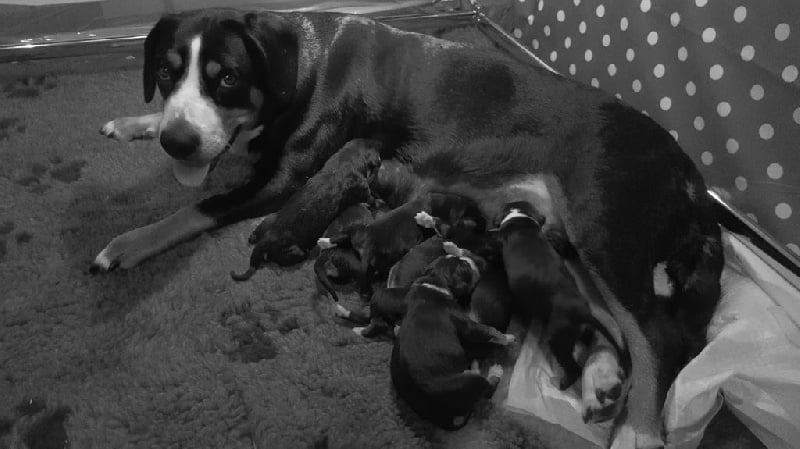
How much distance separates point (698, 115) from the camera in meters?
2.38

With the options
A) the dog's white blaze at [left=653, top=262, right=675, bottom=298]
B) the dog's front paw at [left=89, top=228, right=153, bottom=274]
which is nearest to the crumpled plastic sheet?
the dog's white blaze at [left=653, top=262, right=675, bottom=298]

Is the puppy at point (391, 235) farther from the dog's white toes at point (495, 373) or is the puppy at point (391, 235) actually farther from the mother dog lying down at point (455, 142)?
the dog's white toes at point (495, 373)

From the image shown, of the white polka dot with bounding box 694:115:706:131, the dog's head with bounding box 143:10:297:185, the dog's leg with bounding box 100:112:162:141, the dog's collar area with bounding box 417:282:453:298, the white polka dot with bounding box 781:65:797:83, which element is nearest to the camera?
the dog's collar area with bounding box 417:282:453:298

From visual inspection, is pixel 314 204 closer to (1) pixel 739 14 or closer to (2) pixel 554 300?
(2) pixel 554 300

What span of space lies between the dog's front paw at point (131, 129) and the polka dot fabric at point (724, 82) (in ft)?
6.74

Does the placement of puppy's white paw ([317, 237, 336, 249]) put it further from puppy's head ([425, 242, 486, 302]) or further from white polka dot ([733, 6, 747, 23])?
white polka dot ([733, 6, 747, 23])

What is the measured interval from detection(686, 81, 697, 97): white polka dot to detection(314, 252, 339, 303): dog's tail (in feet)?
4.80

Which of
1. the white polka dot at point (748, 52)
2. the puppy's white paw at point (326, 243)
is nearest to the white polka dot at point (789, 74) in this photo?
the white polka dot at point (748, 52)

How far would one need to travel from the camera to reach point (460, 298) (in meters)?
2.00

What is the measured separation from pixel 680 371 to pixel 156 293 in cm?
166

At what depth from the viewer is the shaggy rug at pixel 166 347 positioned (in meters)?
1.76

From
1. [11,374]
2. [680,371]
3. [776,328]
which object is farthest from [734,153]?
[11,374]

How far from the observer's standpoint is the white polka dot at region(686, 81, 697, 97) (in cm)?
240

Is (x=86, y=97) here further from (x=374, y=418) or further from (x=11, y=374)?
(x=374, y=418)
